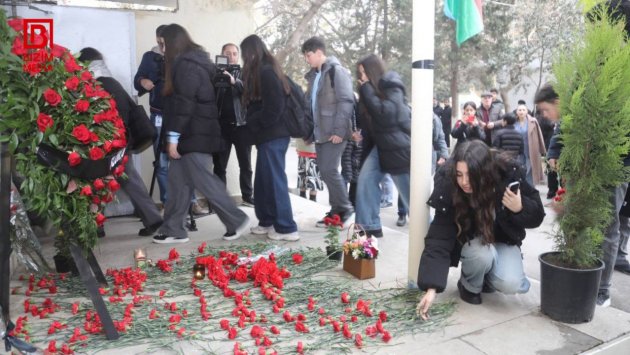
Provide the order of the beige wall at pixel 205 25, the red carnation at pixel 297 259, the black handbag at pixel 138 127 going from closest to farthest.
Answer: the red carnation at pixel 297 259 < the black handbag at pixel 138 127 < the beige wall at pixel 205 25

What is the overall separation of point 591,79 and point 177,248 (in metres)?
3.51

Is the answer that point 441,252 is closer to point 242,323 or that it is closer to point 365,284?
point 365,284

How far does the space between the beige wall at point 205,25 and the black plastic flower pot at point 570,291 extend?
14.9 feet

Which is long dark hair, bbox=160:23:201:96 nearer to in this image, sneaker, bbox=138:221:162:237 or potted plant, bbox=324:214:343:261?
sneaker, bbox=138:221:162:237

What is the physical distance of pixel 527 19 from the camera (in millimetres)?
21156

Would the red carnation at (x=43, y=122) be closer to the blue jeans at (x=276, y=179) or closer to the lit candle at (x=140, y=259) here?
the lit candle at (x=140, y=259)

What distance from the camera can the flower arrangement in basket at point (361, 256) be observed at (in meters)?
4.02

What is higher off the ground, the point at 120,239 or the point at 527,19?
the point at 527,19

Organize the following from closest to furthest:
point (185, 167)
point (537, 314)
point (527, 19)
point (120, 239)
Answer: point (537, 314) < point (185, 167) < point (120, 239) < point (527, 19)

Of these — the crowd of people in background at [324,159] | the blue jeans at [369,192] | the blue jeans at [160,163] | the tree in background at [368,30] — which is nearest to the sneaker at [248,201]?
the crowd of people in background at [324,159]

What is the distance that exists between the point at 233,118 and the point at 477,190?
3.09 metres

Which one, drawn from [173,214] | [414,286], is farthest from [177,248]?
[414,286]

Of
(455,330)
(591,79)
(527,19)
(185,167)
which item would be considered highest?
(527,19)

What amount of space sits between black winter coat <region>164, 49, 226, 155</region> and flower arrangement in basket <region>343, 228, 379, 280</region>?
157 centimetres
